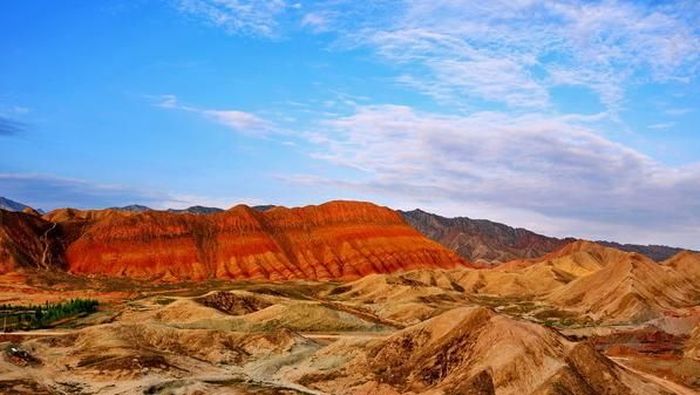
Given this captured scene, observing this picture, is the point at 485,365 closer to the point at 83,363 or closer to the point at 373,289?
the point at 83,363

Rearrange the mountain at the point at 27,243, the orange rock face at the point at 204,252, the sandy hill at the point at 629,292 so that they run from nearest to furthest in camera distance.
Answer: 1. the sandy hill at the point at 629,292
2. the mountain at the point at 27,243
3. the orange rock face at the point at 204,252

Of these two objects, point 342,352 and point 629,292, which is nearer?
point 342,352

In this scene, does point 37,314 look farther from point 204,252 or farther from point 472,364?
point 204,252

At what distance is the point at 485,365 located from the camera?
159 feet

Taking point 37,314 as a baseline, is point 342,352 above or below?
above


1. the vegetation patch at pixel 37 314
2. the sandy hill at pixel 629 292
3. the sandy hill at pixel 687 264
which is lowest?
the vegetation patch at pixel 37 314

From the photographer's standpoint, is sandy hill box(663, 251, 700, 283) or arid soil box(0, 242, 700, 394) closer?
arid soil box(0, 242, 700, 394)

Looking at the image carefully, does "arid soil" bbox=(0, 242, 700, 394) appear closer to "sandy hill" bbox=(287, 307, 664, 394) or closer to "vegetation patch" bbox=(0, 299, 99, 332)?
"sandy hill" bbox=(287, 307, 664, 394)

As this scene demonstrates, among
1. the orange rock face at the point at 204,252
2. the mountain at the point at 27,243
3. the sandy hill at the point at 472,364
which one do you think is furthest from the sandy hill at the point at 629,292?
the mountain at the point at 27,243

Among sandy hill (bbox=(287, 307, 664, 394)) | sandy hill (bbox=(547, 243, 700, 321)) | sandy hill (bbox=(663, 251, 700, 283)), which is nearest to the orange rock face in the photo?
sandy hill (bbox=(663, 251, 700, 283))

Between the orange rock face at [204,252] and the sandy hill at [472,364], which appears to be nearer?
the sandy hill at [472,364]

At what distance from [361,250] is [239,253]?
111 ft

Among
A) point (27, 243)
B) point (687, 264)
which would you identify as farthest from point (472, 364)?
point (27, 243)

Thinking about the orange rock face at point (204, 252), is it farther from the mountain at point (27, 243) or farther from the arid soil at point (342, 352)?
the arid soil at point (342, 352)
